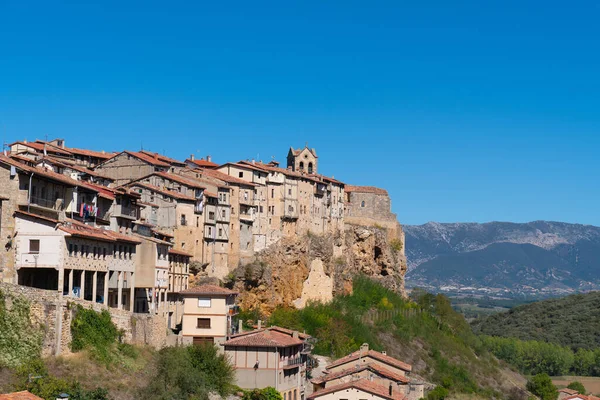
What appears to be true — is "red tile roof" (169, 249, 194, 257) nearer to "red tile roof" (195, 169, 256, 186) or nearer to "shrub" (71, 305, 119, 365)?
"red tile roof" (195, 169, 256, 186)

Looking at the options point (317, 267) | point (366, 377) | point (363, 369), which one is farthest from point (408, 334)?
point (366, 377)

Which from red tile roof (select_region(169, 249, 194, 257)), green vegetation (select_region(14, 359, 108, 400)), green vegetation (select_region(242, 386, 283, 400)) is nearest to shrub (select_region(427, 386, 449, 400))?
red tile roof (select_region(169, 249, 194, 257))

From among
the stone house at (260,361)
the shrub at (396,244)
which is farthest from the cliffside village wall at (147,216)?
the stone house at (260,361)

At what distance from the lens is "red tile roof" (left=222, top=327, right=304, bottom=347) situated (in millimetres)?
66312

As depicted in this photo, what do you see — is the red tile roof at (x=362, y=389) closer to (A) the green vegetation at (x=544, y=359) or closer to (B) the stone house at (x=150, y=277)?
(B) the stone house at (x=150, y=277)

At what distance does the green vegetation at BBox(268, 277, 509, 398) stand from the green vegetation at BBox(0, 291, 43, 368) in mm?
43537

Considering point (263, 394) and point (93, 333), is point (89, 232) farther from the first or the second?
point (263, 394)

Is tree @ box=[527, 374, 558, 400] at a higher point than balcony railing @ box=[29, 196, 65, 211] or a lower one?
lower

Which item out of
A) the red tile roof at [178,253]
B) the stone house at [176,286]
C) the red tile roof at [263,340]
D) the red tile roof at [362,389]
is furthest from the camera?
the red tile roof at [178,253]

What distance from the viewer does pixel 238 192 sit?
312ft

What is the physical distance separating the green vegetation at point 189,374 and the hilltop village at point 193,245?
2303mm

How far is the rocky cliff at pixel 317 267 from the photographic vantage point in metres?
92.7

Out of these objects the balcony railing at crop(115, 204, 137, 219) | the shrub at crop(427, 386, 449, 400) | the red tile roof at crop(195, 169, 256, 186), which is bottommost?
the shrub at crop(427, 386, 449, 400)

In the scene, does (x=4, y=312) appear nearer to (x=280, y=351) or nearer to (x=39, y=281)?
(x=39, y=281)
